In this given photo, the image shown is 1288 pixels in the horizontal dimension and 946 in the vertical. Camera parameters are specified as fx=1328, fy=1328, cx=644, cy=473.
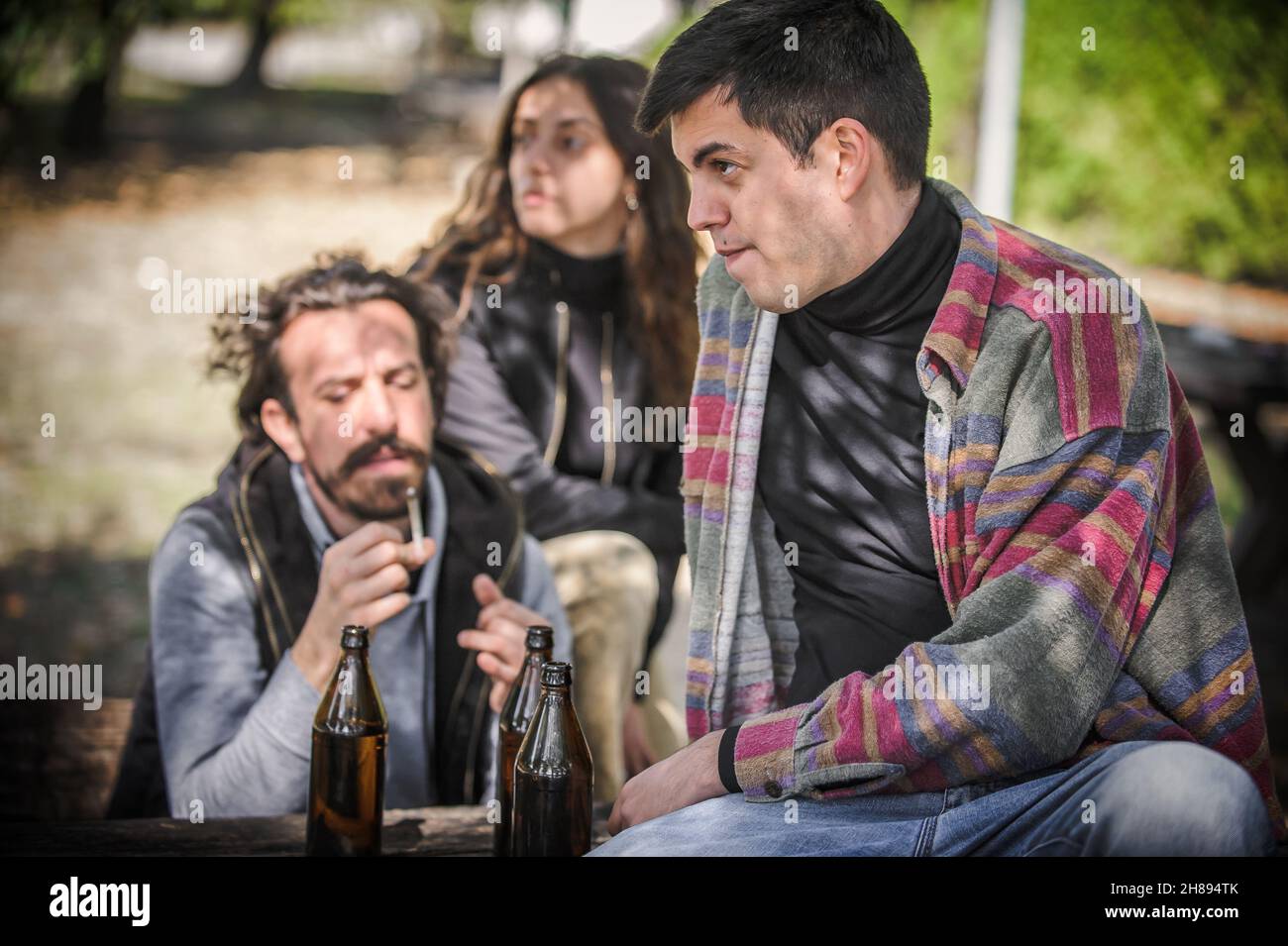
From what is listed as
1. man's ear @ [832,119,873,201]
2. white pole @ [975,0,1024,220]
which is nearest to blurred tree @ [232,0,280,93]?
man's ear @ [832,119,873,201]

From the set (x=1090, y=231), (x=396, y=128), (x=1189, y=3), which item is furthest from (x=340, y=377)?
(x=1189, y=3)

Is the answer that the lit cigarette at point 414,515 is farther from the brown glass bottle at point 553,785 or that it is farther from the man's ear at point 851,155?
the man's ear at point 851,155

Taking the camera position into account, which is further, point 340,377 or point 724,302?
point 340,377

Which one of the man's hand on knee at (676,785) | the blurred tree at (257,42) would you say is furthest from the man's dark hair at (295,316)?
the man's hand on knee at (676,785)

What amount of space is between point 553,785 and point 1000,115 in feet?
8.11

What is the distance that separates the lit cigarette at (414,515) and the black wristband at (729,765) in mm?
1287

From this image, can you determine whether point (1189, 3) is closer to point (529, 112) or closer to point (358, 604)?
point (529, 112)

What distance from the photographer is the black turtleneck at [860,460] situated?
8.14 ft

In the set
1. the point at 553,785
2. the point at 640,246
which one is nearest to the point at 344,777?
the point at 553,785

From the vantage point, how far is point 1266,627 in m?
4.62

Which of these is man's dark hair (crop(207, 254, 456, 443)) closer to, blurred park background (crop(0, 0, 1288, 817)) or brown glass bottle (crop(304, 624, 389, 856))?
blurred park background (crop(0, 0, 1288, 817))

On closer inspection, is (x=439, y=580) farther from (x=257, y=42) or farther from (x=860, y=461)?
(x=257, y=42)

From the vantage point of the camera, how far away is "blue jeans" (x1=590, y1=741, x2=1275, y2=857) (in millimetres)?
1962
